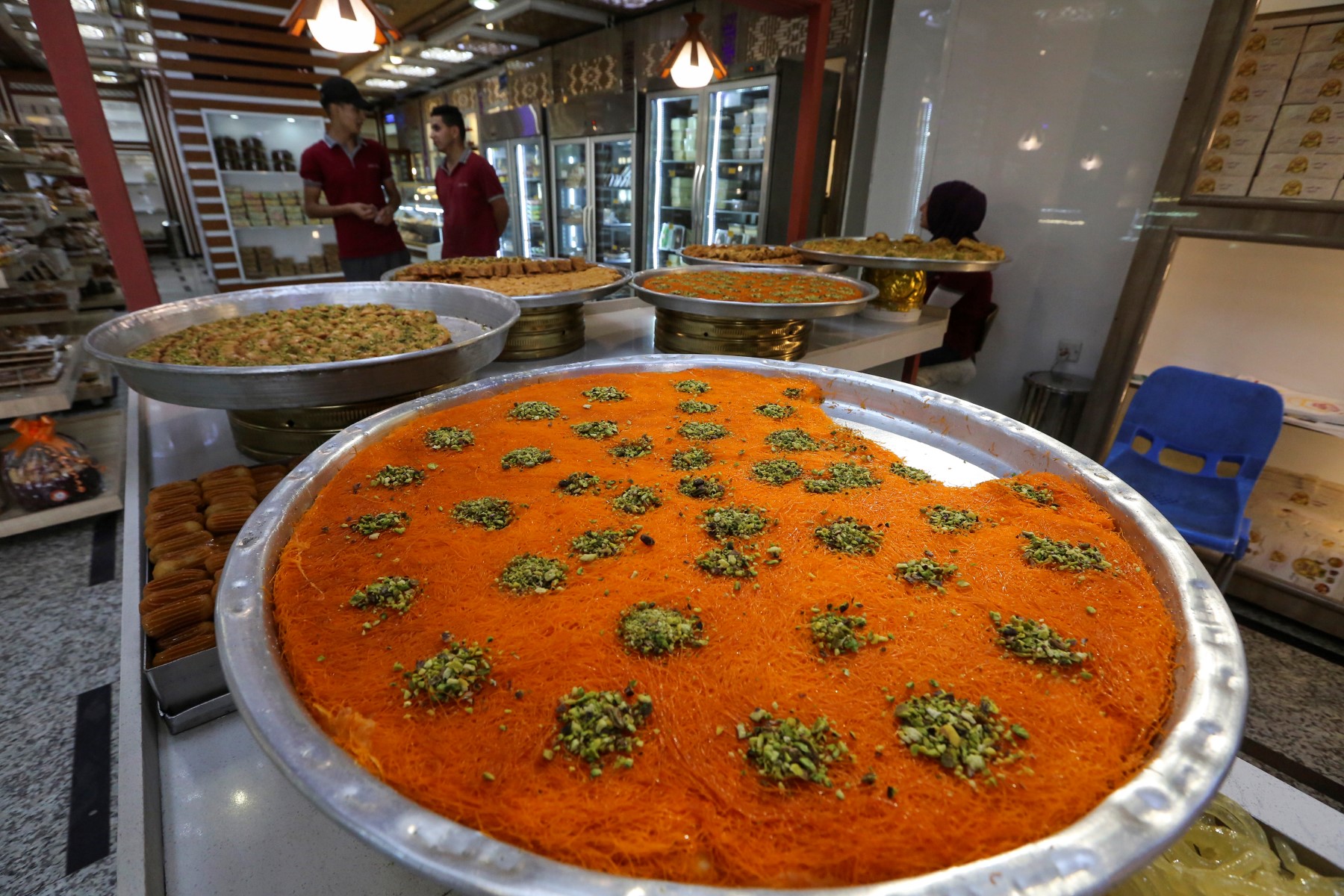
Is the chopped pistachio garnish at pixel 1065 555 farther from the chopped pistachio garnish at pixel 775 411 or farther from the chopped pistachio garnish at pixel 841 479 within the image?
the chopped pistachio garnish at pixel 775 411

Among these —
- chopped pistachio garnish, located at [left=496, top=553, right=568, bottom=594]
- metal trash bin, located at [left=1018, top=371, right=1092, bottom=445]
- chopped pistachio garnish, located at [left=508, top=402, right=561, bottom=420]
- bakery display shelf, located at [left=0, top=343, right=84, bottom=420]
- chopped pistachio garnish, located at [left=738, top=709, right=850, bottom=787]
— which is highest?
chopped pistachio garnish, located at [left=508, top=402, right=561, bottom=420]

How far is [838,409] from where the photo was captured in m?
1.92

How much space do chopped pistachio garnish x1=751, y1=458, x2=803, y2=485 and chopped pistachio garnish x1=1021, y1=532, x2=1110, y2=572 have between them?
0.50 metres

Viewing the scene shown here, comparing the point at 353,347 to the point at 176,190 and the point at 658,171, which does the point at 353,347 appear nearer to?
the point at 658,171

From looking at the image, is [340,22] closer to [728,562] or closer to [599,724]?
[728,562]

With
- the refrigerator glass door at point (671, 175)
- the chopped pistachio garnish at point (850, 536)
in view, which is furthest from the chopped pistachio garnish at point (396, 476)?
the refrigerator glass door at point (671, 175)

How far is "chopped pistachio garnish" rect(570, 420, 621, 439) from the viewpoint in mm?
1617

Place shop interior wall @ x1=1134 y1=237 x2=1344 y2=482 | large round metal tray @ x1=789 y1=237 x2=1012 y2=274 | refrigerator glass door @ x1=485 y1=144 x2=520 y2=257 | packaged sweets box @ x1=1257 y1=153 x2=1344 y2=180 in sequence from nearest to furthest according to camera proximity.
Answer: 1. packaged sweets box @ x1=1257 y1=153 x2=1344 y2=180
2. large round metal tray @ x1=789 y1=237 x2=1012 y2=274
3. shop interior wall @ x1=1134 y1=237 x2=1344 y2=482
4. refrigerator glass door @ x1=485 y1=144 x2=520 y2=257

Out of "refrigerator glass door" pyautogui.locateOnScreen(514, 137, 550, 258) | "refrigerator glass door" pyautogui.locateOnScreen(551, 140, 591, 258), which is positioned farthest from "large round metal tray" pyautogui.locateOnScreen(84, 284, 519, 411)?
"refrigerator glass door" pyautogui.locateOnScreen(514, 137, 550, 258)

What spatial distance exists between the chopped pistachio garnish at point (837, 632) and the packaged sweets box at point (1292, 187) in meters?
3.71

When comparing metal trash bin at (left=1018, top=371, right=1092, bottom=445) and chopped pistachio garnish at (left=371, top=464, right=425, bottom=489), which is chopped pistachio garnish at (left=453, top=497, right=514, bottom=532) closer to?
chopped pistachio garnish at (left=371, top=464, right=425, bottom=489)

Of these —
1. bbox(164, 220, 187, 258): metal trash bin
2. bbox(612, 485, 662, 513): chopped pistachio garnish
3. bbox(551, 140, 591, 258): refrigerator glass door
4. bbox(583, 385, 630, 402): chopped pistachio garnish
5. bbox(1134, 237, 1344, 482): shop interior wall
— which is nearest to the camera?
bbox(612, 485, 662, 513): chopped pistachio garnish

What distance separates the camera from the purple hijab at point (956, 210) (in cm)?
404

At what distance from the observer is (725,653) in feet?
3.10
